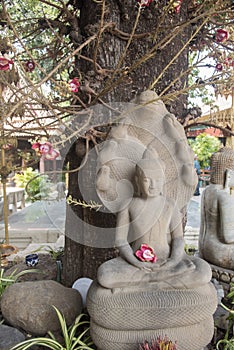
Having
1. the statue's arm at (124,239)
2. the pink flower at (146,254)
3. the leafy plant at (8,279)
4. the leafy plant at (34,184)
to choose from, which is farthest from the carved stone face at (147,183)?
the leafy plant at (8,279)

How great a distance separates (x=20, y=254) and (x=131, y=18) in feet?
8.86

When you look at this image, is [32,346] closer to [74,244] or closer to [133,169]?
[74,244]

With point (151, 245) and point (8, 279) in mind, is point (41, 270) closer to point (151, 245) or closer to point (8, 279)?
point (8, 279)

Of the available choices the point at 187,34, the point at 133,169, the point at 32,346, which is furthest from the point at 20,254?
the point at 187,34

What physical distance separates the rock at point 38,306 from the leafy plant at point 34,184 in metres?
0.60

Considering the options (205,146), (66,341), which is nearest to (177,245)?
(66,341)

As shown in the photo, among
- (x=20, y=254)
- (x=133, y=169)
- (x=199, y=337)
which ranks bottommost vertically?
(x=20, y=254)

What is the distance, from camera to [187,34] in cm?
249

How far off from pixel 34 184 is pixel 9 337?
547 centimetres

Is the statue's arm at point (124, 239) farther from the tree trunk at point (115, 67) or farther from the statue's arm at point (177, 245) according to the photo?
the tree trunk at point (115, 67)

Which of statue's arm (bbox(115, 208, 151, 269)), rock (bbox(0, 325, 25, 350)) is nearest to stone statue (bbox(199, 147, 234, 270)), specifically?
statue's arm (bbox(115, 208, 151, 269))

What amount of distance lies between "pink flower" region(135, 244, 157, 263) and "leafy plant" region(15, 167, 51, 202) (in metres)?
0.73

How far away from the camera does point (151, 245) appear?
175 cm

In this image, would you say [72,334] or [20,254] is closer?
[72,334]
